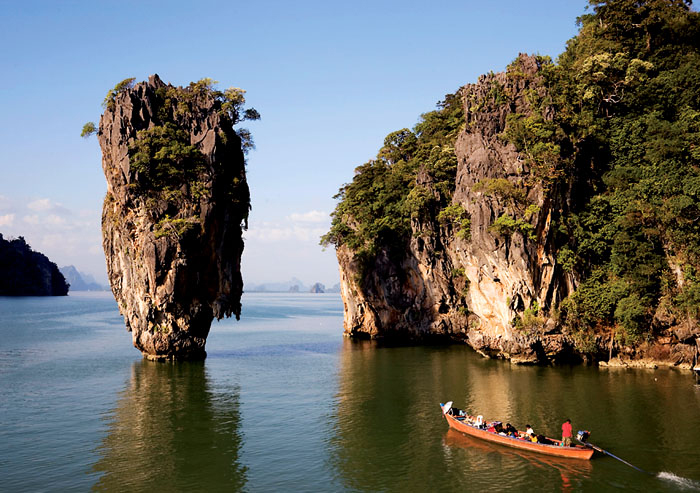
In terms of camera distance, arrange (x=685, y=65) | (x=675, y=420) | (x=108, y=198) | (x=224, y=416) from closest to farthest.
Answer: (x=675, y=420)
(x=224, y=416)
(x=685, y=65)
(x=108, y=198)

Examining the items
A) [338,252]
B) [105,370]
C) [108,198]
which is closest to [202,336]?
[105,370]

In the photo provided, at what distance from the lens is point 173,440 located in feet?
84.2

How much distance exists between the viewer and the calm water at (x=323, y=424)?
2091cm

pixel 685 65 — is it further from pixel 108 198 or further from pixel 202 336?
pixel 108 198

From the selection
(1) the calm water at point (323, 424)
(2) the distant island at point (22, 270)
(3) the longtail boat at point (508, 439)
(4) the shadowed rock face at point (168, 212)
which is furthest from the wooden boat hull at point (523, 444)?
(2) the distant island at point (22, 270)

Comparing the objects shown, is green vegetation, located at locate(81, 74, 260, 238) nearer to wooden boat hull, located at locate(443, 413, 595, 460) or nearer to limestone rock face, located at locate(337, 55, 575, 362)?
limestone rock face, located at locate(337, 55, 575, 362)

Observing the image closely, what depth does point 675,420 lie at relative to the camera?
26.9 meters

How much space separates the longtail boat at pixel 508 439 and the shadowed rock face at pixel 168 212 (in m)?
28.7

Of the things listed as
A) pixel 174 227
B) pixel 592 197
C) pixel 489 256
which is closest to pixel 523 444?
pixel 489 256

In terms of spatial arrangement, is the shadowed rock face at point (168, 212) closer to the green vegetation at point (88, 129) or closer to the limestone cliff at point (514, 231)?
the green vegetation at point (88, 129)

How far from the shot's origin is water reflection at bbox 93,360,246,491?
20906 millimetres

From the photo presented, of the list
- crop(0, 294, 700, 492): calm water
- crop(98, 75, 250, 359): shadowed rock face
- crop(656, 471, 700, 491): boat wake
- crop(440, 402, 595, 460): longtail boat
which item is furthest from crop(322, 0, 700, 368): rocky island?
crop(98, 75, 250, 359): shadowed rock face

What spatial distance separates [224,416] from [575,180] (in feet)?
107

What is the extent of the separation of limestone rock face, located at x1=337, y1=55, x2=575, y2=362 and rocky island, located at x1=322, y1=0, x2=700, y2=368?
120 millimetres
